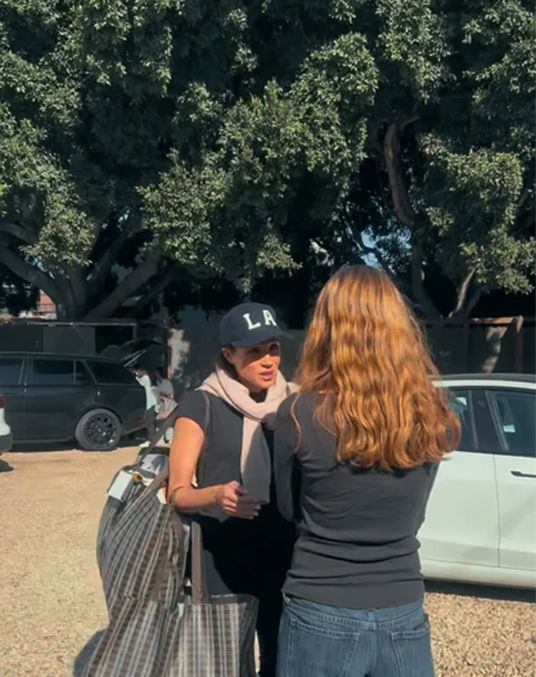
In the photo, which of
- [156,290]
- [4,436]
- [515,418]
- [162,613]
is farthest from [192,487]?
[156,290]

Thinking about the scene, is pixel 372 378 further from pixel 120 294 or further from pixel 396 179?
pixel 120 294

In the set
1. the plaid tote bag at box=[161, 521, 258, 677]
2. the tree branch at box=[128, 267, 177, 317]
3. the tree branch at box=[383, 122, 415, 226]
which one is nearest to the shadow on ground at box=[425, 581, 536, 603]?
the plaid tote bag at box=[161, 521, 258, 677]

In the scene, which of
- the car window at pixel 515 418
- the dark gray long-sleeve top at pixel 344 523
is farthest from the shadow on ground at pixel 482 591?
the dark gray long-sleeve top at pixel 344 523

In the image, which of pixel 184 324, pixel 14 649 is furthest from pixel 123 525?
pixel 184 324

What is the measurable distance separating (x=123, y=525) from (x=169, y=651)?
1.27 feet

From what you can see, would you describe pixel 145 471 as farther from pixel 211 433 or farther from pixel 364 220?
pixel 364 220

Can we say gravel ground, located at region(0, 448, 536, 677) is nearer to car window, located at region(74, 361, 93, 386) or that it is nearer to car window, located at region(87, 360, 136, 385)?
car window, located at region(74, 361, 93, 386)

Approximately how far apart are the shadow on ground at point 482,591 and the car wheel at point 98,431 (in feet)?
26.6

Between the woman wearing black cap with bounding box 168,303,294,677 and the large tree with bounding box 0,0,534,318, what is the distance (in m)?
9.89

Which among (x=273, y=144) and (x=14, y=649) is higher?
(x=273, y=144)

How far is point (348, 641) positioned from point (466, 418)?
363cm

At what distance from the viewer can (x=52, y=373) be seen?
13.1 meters

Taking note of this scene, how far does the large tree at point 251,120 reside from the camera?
12.3 metres

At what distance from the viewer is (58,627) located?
4.96 metres
